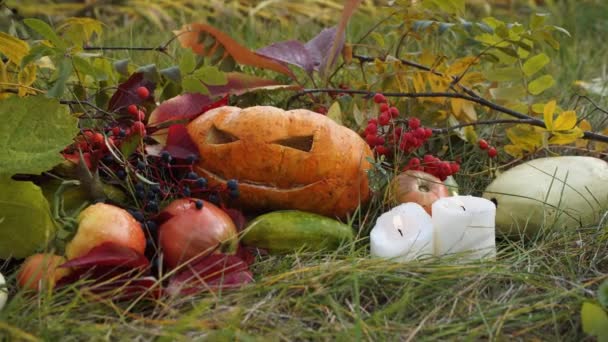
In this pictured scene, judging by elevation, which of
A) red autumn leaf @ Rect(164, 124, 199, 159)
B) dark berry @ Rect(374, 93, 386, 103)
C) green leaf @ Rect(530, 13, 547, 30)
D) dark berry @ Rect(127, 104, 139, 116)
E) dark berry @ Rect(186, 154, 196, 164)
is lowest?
dark berry @ Rect(186, 154, 196, 164)

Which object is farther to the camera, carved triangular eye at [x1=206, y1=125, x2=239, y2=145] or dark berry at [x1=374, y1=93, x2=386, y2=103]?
dark berry at [x1=374, y1=93, x2=386, y2=103]

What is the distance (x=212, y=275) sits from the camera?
154 cm

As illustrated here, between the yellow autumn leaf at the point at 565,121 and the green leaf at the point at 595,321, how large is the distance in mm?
755

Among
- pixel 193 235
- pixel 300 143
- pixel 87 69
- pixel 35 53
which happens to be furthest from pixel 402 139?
pixel 35 53

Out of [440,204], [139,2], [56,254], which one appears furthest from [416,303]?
[139,2]

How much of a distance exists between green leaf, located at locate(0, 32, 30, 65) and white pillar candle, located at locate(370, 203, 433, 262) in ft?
3.01

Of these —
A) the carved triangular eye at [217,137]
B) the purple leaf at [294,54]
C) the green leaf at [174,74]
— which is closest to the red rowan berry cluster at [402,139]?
the purple leaf at [294,54]

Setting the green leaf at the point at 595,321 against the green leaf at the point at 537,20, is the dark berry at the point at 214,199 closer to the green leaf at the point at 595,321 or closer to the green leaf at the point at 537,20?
the green leaf at the point at 595,321

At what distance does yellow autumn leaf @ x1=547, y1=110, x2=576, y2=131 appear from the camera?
78.3 inches

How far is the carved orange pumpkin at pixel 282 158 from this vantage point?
1806mm

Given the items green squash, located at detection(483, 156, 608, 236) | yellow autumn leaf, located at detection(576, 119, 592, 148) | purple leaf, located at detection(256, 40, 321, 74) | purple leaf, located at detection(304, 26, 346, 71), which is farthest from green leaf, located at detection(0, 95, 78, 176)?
yellow autumn leaf, located at detection(576, 119, 592, 148)

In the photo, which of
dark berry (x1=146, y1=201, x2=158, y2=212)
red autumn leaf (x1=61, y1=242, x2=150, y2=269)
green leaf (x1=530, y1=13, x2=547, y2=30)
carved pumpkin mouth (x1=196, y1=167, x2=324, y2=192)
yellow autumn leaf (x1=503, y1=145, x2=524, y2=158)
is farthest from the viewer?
yellow autumn leaf (x1=503, y1=145, x2=524, y2=158)

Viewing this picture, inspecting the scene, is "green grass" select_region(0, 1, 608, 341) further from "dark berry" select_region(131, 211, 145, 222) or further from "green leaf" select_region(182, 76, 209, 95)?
"green leaf" select_region(182, 76, 209, 95)

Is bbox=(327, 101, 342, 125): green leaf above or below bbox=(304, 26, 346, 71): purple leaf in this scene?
below
